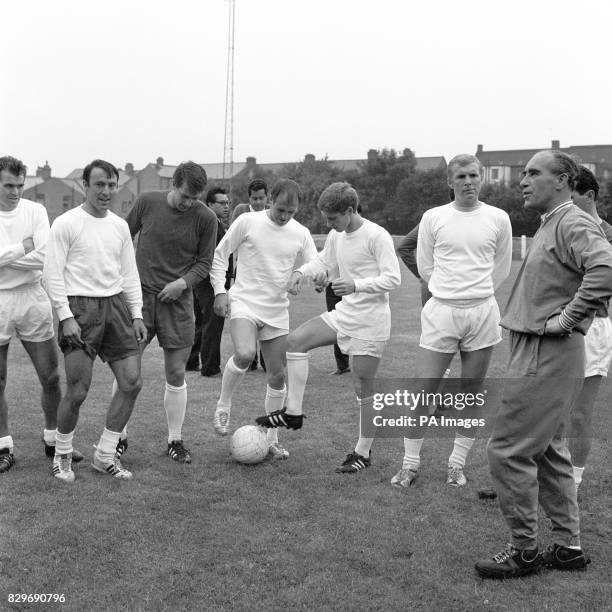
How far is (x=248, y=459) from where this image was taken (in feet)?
20.1

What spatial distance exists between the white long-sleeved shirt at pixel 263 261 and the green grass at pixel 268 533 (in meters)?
1.37

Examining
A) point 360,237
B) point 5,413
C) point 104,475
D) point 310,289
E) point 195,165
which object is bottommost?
point 310,289

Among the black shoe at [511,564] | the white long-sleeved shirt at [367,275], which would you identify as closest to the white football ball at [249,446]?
the white long-sleeved shirt at [367,275]

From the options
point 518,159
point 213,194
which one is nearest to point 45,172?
point 518,159

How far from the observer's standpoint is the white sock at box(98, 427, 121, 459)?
5.82 m

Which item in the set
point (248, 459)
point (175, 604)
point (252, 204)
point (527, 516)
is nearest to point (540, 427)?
point (527, 516)

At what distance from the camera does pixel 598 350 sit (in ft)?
17.4

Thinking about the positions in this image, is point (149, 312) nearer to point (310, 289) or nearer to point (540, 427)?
point (540, 427)

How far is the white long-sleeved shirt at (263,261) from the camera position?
251 inches

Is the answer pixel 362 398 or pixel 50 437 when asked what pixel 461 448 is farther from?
pixel 50 437

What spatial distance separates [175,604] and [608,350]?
3518 millimetres

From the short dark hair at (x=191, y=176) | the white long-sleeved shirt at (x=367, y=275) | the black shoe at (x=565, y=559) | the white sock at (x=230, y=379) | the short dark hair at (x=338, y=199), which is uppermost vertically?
the short dark hair at (x=191, y=176)

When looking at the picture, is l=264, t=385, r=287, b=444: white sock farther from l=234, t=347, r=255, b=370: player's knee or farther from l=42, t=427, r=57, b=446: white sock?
l=42, t=427, r=57, b=446: white sock

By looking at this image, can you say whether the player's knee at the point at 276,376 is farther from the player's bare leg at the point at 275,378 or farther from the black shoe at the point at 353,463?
the black shoe at the point at 353,463
